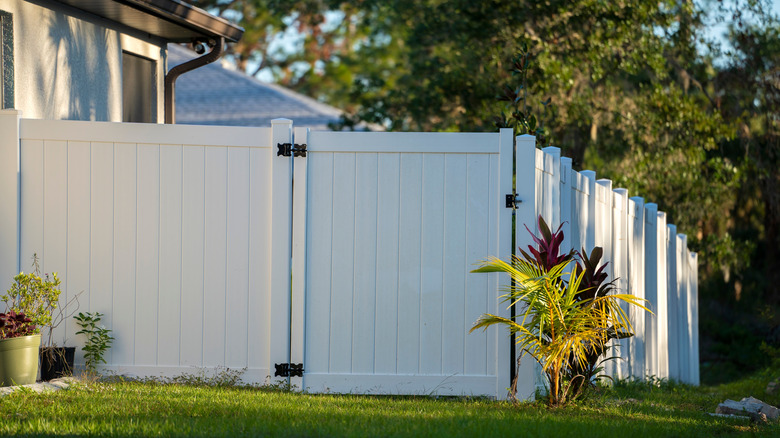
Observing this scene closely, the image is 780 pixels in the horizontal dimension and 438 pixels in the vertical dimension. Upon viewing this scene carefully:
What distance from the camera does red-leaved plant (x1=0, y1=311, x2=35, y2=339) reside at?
5758 millimetres

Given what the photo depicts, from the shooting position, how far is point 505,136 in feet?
20.5

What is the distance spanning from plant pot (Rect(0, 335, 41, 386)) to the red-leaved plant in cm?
10

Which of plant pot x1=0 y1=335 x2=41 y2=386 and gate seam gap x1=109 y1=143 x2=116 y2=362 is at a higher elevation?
gate seam gap x1=109 y1=143 x2=116 y2=362

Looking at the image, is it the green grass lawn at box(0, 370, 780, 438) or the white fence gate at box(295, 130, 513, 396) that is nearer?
the green grass lawn at box(0, 370, 780, 438)

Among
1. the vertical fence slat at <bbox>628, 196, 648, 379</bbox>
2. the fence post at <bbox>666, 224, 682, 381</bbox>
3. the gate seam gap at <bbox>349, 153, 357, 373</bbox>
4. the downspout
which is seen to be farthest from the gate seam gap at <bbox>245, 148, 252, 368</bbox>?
the fence post at <bbox>666, 224, 682, 381</bbox>

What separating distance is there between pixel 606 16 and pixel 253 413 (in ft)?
30.7

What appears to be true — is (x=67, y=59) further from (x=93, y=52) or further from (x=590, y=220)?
(x=590, y=220)

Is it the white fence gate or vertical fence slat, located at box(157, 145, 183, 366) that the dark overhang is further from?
the white fence gate

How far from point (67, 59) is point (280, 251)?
337 centimetres

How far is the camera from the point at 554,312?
563 centimetres

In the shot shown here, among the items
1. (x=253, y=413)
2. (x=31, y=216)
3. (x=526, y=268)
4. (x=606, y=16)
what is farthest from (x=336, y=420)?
(x=606, y=16)

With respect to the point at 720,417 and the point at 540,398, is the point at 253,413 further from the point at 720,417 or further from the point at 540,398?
the point at 720,417

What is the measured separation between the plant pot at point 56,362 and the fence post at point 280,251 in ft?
4.65

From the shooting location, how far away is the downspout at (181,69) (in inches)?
372
